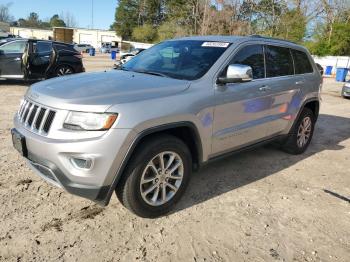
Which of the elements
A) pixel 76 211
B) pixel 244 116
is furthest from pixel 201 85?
pixel 76 211

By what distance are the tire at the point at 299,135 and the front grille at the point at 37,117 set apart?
12.1 feet

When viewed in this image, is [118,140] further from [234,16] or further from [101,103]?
[234,16]

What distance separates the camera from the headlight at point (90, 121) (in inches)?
116

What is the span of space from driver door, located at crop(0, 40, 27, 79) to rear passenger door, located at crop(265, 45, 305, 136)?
9.07m

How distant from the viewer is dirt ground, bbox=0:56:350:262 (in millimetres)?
3064

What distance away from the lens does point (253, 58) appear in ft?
14.7

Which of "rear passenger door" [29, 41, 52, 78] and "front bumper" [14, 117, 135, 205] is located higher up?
"rear passenger door" [29, 41, 52, 78]

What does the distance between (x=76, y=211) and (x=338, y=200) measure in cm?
298

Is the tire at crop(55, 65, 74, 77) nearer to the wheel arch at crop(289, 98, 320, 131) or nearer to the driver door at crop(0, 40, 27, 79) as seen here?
the driver door at crop(0, 40, 27, 79)

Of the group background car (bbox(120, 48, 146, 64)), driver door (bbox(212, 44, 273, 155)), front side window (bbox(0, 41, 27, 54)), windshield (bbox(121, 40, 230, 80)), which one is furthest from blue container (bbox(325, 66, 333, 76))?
windshield (bbox(121, 40, 230, 80))

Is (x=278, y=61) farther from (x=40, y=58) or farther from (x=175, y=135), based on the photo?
(x=40, y=58)

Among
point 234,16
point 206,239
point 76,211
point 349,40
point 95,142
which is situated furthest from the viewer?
point 234,16

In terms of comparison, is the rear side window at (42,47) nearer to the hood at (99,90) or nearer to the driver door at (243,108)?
the hood at (99,90)

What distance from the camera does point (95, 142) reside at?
292cm
